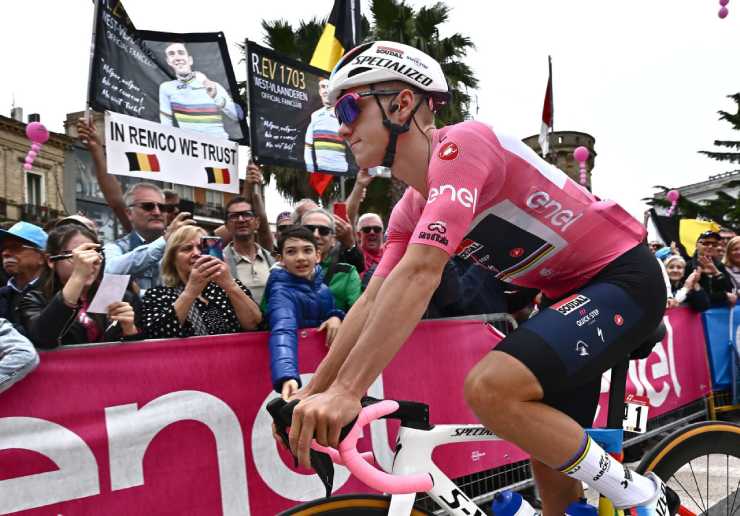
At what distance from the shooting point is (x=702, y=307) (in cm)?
709

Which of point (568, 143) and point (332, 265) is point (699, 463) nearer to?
point (332, 265)

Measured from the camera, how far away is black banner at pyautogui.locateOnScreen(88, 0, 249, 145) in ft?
15.5

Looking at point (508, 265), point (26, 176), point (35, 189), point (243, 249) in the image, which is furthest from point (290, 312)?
point (35, 189)

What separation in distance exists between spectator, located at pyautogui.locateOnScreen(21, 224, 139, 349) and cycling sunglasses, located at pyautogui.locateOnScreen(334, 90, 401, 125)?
5.16 feet

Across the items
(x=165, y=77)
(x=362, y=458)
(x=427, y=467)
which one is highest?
(x=165, y=77)

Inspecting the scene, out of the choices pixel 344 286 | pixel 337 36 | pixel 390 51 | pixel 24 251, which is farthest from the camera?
pixel 337 36

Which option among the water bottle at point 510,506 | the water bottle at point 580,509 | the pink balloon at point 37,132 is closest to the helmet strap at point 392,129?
the water bottle at point 510,506

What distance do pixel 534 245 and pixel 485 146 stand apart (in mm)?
455

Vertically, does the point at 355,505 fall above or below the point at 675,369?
above

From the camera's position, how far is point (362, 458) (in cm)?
158

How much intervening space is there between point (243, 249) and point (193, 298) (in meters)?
1.46

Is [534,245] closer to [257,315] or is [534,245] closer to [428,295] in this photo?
[428,295]

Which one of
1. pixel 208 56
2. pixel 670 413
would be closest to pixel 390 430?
pixel 208 56

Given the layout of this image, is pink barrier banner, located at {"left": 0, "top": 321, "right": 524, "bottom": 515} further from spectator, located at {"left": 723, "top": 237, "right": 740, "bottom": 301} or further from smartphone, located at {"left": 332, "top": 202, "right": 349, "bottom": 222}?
spectator, located at {"left": 723, "top": 237, "right": 740, "bottom": 301}
